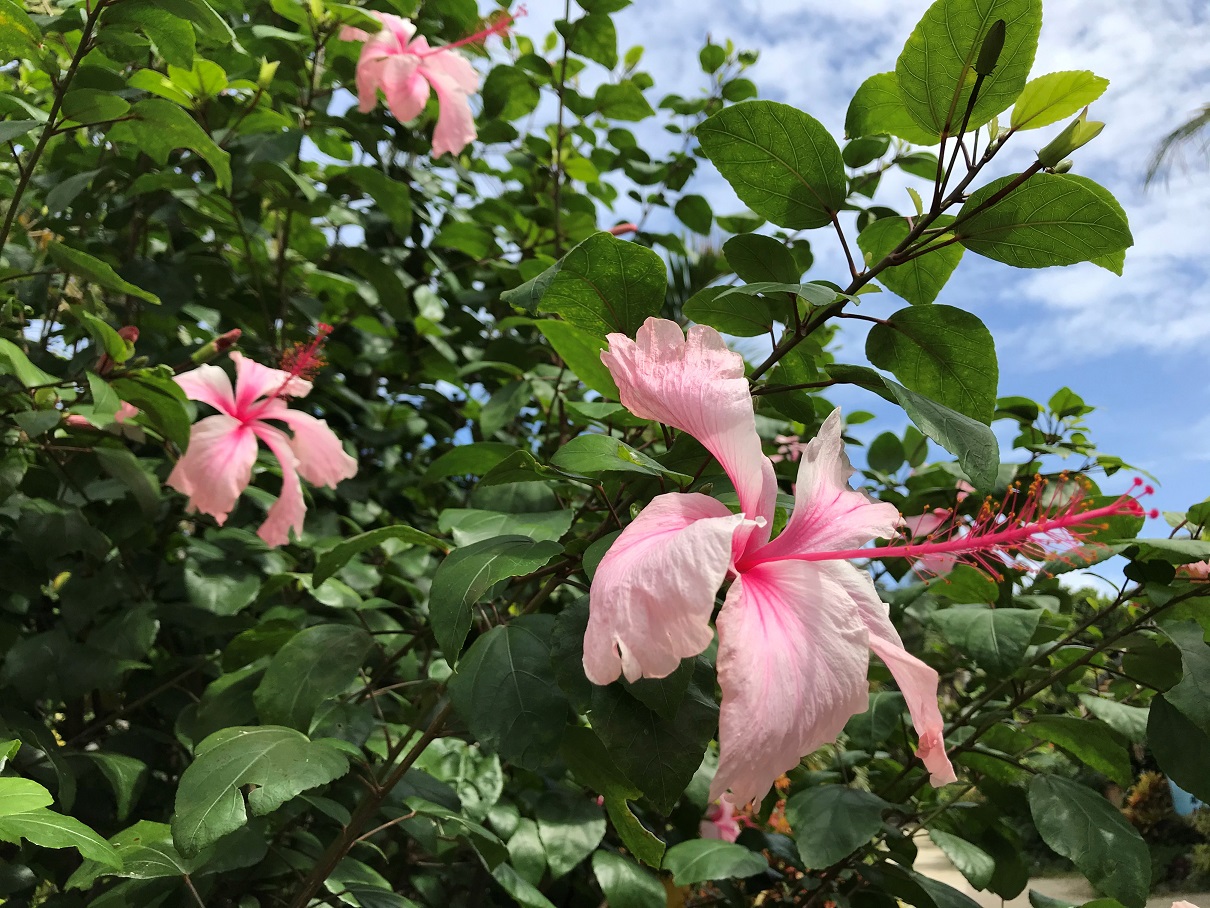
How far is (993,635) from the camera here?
946 mm

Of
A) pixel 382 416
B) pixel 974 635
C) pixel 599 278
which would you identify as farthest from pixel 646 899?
pixel 382 416

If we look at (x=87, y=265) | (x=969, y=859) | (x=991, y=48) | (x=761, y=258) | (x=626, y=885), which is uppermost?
(x=991, y=48)

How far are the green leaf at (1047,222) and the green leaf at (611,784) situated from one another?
0.54 meters

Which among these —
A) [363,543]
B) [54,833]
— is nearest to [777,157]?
[363,543]

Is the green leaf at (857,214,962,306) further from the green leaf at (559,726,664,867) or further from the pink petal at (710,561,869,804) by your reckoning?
the green leaf at (559,726,664,867)

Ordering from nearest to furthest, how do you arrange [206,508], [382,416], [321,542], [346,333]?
[206,508], [321,542], [382,416], [346,333]

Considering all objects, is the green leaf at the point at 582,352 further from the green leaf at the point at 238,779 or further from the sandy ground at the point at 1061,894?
the sandy ground at the point at 1061,894

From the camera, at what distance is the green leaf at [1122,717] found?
1.08 metres

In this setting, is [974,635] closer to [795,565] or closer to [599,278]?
[795,565]

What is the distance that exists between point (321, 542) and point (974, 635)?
1.00 meters

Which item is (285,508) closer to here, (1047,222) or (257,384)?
(257,384)

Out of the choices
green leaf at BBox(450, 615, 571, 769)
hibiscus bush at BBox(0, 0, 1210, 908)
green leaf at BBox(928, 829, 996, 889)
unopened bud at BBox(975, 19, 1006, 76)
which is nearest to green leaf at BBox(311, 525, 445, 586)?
hibiscus bush at BBox(0, 0, 1210, 908)

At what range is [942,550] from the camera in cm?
65

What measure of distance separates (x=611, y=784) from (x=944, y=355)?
48cm
